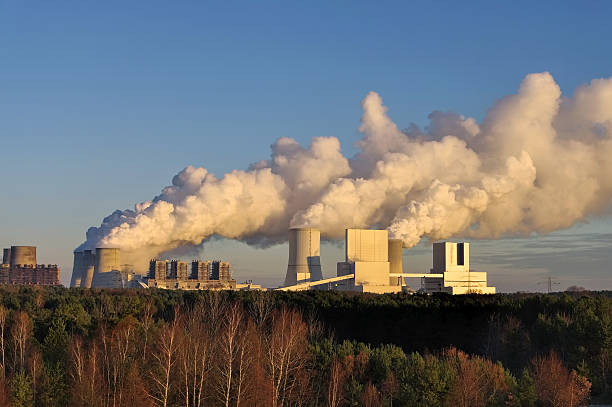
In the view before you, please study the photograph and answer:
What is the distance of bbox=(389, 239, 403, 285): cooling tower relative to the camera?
109 m

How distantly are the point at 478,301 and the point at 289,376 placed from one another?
25255 mm

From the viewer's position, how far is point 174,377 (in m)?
41.6

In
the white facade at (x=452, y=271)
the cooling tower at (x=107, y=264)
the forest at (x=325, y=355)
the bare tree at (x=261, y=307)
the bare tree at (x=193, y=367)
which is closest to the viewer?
the forest at (x=325, y=355)

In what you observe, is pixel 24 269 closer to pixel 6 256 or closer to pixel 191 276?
pixel 6 256

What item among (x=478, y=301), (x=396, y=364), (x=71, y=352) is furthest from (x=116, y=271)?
(x=396, y=364)

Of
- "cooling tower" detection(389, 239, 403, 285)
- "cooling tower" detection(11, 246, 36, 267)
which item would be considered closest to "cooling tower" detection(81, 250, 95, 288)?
"cooling tower" detection(11, 246, 36, 267)

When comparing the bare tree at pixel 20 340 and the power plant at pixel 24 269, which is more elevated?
the power plant at pixel 24 269

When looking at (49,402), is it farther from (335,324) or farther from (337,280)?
(337,280)

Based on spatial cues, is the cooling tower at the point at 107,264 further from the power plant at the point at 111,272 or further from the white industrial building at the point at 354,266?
the white industrial building at the point at 354,266

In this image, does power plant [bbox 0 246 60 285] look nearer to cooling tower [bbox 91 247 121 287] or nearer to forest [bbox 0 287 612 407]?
cooling tower [bbox 91 247 121 287]

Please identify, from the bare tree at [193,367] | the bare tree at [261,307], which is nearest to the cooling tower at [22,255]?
Answer: the bare tree at [261,307]

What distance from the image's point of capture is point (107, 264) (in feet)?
347

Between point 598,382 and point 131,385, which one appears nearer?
point 131,385

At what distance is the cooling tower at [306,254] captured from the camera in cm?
10150
